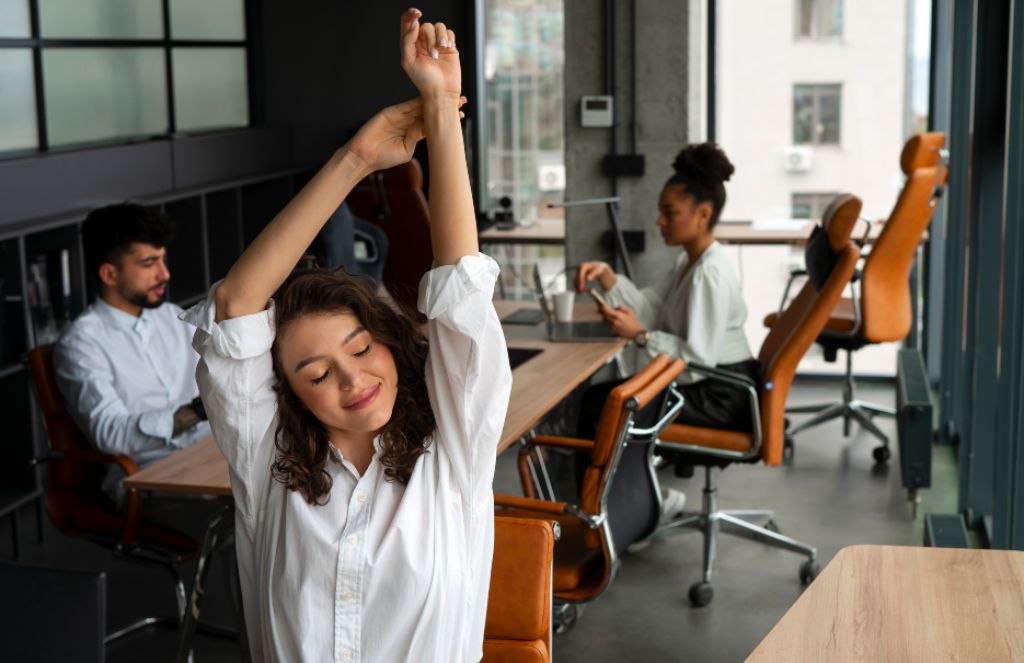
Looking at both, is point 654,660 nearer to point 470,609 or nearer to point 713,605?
point 713,605

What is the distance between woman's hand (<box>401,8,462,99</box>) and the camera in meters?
1.58

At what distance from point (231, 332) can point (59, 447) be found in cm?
184

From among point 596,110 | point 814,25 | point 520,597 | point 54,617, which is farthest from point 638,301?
point 54,617

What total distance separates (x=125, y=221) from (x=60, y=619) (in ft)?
7.81

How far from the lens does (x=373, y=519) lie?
1.77 meters

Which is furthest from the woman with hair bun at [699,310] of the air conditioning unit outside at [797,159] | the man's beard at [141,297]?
the air conditioning unit outside at [797,159]

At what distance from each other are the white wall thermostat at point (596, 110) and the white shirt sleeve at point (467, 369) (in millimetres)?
3675

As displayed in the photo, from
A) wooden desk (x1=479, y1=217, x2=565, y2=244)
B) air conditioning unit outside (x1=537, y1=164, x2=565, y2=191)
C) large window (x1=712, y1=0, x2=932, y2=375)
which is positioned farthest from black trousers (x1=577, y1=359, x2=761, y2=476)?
air conditioning unit outside (x1=537, y1=164, x2=565, y2=191)

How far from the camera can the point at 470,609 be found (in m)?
1.81

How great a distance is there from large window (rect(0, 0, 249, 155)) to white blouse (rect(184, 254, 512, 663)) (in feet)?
11.9

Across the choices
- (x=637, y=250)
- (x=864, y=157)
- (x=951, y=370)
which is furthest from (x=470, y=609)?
(x=864, y=157)

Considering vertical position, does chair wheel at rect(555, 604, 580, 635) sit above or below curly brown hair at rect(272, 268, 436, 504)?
below

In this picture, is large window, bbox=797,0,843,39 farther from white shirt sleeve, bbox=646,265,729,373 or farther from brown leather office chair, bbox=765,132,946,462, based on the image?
white shirt sleeve, bbox=646,265,729,373

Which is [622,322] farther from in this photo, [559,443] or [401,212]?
[401,212]
